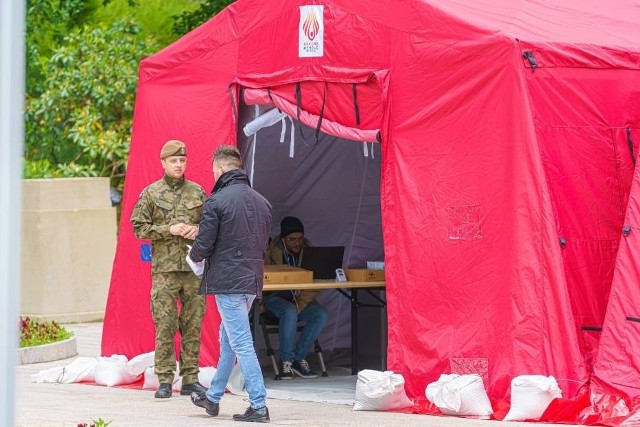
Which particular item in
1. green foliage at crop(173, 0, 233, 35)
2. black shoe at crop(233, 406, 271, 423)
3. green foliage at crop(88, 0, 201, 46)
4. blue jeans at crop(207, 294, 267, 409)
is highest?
green foliage at crop(88, 0, 201, 46)

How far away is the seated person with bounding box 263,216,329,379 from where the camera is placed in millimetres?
12398

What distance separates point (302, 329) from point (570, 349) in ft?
12.5

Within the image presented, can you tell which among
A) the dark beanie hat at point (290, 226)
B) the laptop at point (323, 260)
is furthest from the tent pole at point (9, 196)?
the dark beanie hat at point (290, 226)

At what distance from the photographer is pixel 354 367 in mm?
12688

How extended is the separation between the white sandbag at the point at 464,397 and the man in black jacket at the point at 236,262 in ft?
3.99

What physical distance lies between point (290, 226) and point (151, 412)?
10.3 ft

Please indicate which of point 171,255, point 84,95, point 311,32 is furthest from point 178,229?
point 84,95

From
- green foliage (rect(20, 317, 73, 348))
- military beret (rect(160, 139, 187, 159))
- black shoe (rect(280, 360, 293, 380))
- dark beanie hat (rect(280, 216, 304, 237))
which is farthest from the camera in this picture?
green foliage (rect(20, 317, 73, 348))

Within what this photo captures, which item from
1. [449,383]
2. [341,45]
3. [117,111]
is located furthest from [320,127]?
[117,111]

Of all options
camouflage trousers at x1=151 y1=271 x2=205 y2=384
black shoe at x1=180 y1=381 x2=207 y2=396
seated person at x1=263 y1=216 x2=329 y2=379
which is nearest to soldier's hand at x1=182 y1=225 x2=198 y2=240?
camouflage trousers at x1=151 y1=271 x2=205 y2=384

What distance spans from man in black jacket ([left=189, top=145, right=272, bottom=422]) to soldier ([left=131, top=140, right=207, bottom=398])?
110 centimetres

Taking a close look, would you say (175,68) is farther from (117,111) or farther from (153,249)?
(117,111)

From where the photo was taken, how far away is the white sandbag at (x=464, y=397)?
31.3ft

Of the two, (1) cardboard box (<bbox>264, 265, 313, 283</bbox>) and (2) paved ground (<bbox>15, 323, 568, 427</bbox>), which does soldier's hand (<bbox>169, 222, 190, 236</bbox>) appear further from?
(1) cardboard box (<bbox>264, 265, 313, 283</bbox>)
